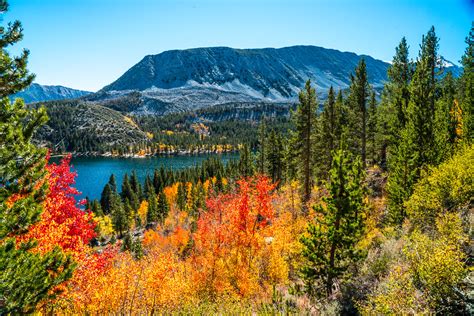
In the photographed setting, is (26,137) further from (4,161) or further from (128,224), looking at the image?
(128,224)

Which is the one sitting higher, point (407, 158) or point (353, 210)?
point (407, 158)

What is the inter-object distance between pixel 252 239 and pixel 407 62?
90.3ft

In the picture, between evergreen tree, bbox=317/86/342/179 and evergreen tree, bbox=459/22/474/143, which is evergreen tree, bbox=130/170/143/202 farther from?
evergreen tree, bbox=459/22/474/143

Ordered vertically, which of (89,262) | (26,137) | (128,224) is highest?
(26,137)

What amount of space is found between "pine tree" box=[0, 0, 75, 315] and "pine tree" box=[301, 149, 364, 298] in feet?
38.8

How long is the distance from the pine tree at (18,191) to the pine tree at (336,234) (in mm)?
11823

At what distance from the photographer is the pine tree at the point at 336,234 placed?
1577 centimetres

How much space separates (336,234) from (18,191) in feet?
46.4

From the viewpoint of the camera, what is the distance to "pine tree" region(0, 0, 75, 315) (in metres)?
8.42

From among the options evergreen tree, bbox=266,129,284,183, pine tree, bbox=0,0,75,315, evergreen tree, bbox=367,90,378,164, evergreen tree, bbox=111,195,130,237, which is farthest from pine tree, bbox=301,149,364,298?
evergreen tree, bbox=111,195,130,237

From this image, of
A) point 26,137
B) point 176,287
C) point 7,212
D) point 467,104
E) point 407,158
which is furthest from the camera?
point 467,104

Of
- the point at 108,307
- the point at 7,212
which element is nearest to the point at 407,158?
the point at 108,307

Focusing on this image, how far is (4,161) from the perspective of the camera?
9.03 metres

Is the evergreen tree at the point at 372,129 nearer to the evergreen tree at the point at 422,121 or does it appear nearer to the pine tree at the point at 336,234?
the evergreen tree at the point at 422,121
